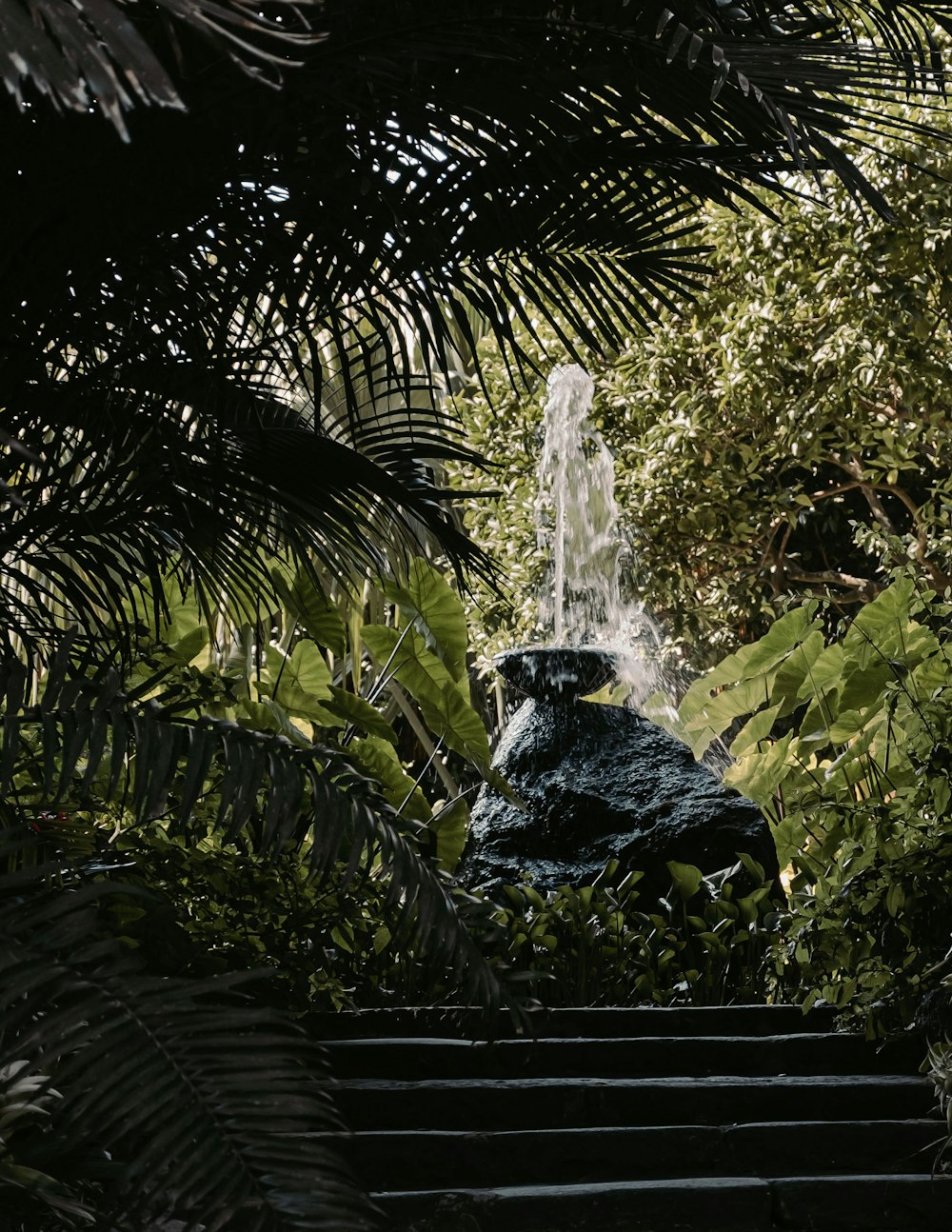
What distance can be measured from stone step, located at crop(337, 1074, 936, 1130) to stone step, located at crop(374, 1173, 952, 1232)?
0.40 meters

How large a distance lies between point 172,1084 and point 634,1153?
88.1 inches

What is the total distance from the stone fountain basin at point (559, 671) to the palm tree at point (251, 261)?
2.57 meters

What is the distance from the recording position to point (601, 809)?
5973mm

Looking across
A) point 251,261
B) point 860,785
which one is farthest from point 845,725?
point 251,261

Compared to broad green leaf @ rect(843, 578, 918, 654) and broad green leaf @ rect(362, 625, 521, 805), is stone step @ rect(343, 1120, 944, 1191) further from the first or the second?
broad green leaf @ rect(843, 578, 918, 654)

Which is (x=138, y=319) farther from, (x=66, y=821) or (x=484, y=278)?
(x=66, y=821)

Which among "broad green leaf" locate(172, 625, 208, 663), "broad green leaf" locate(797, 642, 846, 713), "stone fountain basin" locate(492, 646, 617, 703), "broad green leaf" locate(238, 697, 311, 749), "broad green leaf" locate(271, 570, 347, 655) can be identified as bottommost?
"broad green leaf" locate(797, 642, 846, 713)

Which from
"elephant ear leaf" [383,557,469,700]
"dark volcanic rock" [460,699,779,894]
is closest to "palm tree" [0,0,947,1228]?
"elephant ear leaf" [383,557,469,700]

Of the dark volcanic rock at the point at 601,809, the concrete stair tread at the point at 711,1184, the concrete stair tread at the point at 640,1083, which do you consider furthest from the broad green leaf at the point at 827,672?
the concrete stair tread at the point at 711,1184

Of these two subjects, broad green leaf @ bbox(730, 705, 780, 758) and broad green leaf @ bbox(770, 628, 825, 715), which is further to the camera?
broad green leaf @ bbox(730, 705, 780, 758)

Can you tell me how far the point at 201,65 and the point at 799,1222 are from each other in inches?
117

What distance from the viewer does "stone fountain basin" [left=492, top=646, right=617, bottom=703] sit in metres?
6.46

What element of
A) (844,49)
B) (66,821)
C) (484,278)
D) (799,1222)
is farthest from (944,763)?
(66,821)

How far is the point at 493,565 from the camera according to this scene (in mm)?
4211
